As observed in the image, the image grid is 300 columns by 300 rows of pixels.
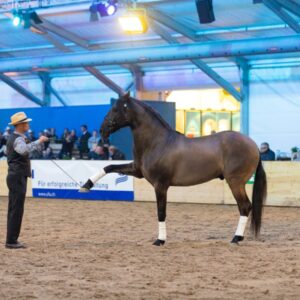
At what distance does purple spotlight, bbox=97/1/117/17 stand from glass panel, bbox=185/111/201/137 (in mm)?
8214

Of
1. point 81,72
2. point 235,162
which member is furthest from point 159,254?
point 81,72

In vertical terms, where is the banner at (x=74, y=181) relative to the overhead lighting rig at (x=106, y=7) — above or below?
below

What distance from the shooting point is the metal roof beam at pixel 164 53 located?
20188 millimetres

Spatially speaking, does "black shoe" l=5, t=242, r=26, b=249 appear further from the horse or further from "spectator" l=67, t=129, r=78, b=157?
"spectator" l=67, t=129, r=78, b=157

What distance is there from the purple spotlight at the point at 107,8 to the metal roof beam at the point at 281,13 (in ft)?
14.6

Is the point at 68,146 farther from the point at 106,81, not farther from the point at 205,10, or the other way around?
the point at 205,10

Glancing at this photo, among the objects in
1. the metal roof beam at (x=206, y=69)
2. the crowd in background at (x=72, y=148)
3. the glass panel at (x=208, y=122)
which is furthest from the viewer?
the glass panel at (x=208, y=122)

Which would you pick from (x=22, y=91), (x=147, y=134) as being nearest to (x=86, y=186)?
(x=147, y=134)

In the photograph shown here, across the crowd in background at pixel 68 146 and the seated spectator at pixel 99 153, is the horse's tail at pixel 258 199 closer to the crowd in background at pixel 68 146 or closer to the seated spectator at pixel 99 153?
the seated spectator at pixel 99 153

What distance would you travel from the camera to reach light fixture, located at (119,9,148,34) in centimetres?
2119

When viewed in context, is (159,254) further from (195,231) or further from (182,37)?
(182,37)

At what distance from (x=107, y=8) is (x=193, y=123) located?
28.7 ft

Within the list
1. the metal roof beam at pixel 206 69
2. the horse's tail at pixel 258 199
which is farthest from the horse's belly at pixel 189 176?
the metal roof beam at pixel 206 69

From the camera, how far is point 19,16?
23016 mm
